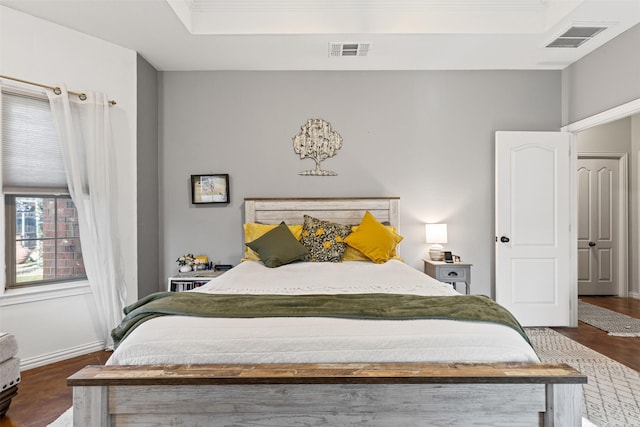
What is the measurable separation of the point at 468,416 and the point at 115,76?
12.5 ft

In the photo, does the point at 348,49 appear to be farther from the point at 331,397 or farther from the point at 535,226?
the point at 331,397

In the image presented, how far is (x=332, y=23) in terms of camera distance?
3.21 meters

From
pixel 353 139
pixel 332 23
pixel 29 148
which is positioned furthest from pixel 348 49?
pixel 29 148

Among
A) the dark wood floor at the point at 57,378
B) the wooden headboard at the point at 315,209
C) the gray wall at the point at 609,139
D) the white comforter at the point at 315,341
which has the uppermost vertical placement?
the gray wall at the point at 609,139

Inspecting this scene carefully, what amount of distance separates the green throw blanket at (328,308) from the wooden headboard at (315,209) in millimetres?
1933

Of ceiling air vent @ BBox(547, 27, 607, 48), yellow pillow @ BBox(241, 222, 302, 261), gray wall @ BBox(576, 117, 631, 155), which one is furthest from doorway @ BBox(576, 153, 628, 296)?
yellow pillow @ BBox(241, 222, 302, 261)

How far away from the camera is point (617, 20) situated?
3014 millimetres

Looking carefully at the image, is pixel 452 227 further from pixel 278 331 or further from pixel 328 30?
pixel 278 331

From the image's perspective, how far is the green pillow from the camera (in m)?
3.16

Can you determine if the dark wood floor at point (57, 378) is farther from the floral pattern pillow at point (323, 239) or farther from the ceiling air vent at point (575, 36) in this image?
the ceiling air vent at point (575, 36)

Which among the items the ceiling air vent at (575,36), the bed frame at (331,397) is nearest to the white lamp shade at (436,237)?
the ceiling air vent at (575,36)

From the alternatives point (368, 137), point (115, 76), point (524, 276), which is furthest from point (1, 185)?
point (524, 276)

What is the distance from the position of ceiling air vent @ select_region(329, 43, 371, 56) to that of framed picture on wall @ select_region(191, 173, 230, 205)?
5.58 feet

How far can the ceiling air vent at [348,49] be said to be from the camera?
3377 millimetres
